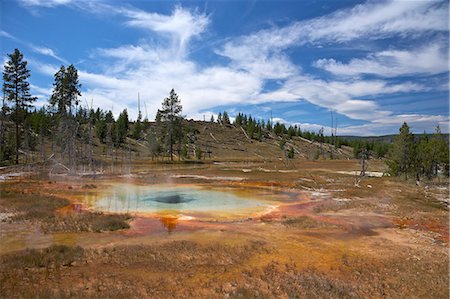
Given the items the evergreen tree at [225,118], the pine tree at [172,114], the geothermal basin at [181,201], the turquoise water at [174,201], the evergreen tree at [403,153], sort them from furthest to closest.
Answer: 1. the evergreen tree at [225,118]
2. the pine tree at [172,114]
3. the evergreen tree at [403,153]
4. the turquoise water at [174,201]
5. the geothermal basin at [181,201]

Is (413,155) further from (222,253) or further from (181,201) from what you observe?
(222,253)

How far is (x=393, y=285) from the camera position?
9883 mm

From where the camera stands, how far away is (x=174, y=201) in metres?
24.8

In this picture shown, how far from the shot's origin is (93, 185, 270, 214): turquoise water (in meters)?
21.7

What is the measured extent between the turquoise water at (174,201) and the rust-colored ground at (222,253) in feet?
→ 5.87

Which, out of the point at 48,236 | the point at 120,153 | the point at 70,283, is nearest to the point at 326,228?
the point at 70,283

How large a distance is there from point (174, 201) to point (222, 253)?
13.1 meters

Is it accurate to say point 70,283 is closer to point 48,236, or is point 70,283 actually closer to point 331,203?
point 48,236

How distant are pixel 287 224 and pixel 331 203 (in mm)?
8706

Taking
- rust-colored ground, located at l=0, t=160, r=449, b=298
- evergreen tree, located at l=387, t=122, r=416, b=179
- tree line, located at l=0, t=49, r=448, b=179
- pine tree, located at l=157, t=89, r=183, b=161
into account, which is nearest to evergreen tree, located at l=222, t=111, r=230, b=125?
tree line, located at l=0, t=49, r=448, b=179

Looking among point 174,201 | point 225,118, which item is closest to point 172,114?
point 174,201

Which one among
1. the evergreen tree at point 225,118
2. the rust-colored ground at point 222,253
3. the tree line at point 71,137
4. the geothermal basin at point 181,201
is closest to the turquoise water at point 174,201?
the geothermal basin at point 181,201

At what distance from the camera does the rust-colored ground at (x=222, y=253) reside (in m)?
9.34

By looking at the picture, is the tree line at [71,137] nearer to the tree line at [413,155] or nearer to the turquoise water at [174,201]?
the tree line at [413,155]
